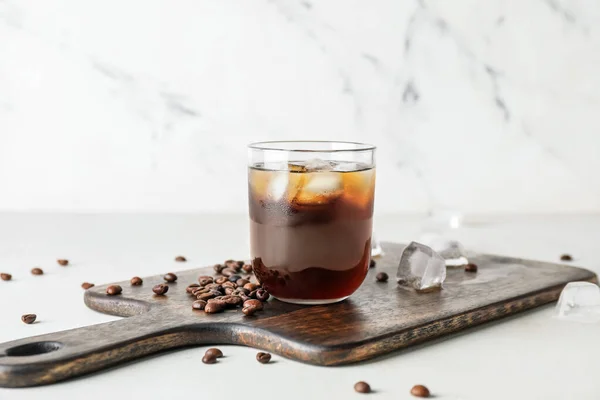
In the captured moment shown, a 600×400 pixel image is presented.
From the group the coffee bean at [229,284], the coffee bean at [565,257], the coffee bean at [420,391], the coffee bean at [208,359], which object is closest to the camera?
the coffee bean at [420,391]

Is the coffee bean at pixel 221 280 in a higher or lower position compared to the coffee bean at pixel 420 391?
higher

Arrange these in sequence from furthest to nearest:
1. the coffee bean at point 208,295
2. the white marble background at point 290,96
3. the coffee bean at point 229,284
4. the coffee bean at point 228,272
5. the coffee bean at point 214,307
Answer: the white marble background at point 290,96
the coffee bean at point 228,272
the coffee bean at point 229,284
the coffee bean at point 208,295
the coffee bean at point 214,307

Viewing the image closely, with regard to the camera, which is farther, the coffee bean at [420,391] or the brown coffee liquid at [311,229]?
the brown coffee liquid at [311,229]

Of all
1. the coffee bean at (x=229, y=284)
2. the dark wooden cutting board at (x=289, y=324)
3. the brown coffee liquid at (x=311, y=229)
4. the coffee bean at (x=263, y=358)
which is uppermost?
the brown coffee liquid at (x=311, y=229)

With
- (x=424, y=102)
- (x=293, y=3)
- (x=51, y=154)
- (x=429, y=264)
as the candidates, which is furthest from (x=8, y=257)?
(x=424, y=102)

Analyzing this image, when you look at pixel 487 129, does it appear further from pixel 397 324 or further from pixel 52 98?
pixel 397 324

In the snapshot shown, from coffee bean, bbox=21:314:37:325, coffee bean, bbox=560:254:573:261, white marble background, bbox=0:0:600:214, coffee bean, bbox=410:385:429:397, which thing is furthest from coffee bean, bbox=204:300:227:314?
white marble background, bbox=0:0:600:214

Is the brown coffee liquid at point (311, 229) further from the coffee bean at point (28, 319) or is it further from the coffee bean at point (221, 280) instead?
the coffee bean at point (28, 319)

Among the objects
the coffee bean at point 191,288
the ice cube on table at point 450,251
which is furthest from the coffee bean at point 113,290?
the ice cube on table at point 450,251
